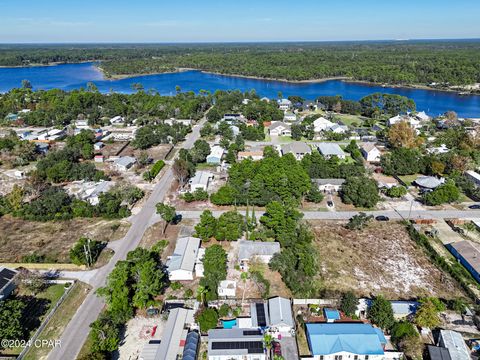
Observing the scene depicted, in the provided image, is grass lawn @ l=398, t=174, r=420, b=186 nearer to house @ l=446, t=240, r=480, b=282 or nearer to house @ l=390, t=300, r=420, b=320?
house @ l=446, t=240, r=480, b=282

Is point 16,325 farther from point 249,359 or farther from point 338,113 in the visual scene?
point 338,113

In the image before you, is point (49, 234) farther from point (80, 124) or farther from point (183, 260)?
point (80, 124)

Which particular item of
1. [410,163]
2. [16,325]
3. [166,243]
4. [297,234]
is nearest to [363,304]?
[297,234]

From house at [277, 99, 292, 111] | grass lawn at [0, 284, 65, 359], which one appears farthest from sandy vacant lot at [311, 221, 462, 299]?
house at [277, 99, 292, 111]

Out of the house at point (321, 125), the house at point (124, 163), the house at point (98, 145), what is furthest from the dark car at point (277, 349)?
the house at point (321, 125)

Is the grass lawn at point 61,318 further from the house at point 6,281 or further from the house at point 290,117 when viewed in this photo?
the house at point 290,117
